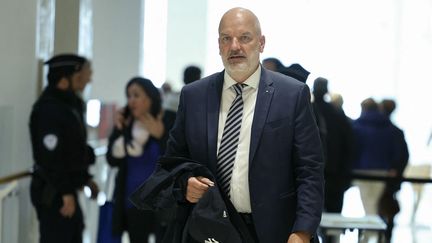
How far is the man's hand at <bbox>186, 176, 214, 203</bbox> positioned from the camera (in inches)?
97.0

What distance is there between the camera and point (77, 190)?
4.77 m

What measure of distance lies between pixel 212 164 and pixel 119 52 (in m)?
3.44

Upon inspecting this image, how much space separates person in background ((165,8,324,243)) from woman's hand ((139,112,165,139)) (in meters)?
2.11

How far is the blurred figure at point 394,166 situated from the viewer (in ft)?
19.1

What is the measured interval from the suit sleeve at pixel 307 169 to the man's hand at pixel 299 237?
0.8 inches

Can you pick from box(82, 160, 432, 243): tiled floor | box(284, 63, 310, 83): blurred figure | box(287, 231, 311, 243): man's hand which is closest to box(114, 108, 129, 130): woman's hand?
box(82, 160, 432, 243): tiled floor

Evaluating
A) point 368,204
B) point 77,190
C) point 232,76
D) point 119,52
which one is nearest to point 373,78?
point 368,204

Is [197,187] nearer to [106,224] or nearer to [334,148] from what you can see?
[106,224]

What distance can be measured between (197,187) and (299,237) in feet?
1.22

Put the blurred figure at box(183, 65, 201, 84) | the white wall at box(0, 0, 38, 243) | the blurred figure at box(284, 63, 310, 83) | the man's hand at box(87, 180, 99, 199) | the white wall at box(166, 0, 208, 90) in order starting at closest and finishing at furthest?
the blurred figure at box(284, 63, 310, 83)
the white wall at box(0, 0, 38, 243)
the man's hand at box(87, 180, 99, 199)
the blurred figure at box(183, 65, 201, 84)
the white wall at box(166, 0, 208, 90)

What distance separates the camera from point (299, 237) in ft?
8.00

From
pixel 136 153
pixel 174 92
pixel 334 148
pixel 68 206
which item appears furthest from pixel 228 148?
pixel 334 148

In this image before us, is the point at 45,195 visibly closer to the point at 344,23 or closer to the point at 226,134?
the point at 226,134

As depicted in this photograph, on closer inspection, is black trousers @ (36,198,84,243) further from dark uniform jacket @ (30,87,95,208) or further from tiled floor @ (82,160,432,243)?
tiled floor @ (82,160,432,243)
